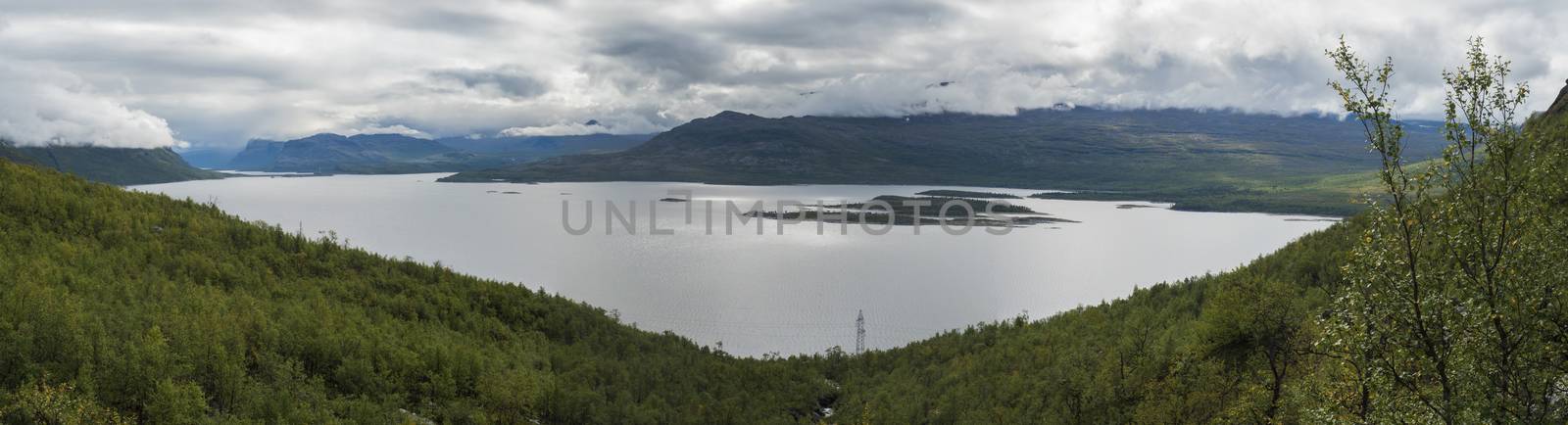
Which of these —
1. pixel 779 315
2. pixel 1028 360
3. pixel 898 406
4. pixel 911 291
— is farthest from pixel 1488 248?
pixel 911 291

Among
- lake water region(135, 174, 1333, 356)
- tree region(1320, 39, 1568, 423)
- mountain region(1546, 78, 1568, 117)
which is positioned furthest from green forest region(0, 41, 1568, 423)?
lake water region(135, 174, 1333, 356)

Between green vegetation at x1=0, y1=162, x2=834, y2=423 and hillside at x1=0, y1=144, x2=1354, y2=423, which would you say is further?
hillside at x1=0, y1=144, x2=1354, y2=423

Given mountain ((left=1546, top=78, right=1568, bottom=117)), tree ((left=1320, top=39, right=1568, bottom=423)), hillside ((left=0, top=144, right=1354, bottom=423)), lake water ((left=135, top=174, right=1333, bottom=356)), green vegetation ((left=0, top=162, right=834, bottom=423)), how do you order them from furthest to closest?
lake water ((left=135, top=174, right=1333, bottom=356)), mountain ((left=1546, top=78, right=1568, bottom=117)), hillside ((left=0, top=144, right=1354, bottom=423)), green vegetation ((left=0, top=162, right=834, bottom=423)), tree ((left=1320, top=39, right=1568, bottom=423))

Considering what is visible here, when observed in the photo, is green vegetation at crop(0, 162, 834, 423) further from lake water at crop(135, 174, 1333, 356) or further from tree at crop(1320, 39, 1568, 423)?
lake water at crop(135, 174, 1333, 356)

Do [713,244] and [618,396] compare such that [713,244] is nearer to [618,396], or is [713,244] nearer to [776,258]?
[776,258]

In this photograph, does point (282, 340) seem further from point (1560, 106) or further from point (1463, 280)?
point (1560, 106)
